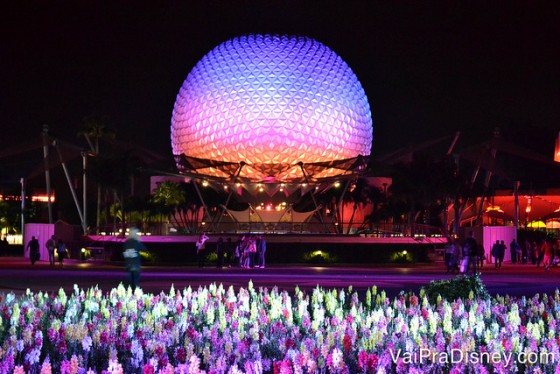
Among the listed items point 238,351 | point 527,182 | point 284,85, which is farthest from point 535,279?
point 527,182

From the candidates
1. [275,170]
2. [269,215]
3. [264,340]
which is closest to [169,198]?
[269,215]

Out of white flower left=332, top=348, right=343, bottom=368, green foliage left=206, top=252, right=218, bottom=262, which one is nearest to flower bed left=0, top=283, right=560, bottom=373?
white flower left=332, top=348, right=343, bottom=368

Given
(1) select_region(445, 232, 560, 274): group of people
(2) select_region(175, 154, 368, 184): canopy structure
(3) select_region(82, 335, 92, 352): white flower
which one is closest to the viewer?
(3) select_region(82, 335, 92, 352): white flower

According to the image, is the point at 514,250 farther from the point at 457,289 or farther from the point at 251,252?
the point at 457,289

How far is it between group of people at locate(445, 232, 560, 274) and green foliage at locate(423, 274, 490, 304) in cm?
1605

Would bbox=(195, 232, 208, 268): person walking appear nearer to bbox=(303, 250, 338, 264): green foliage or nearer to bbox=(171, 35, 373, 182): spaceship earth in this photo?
bbox=(303, 250, 338, 264): green foliage

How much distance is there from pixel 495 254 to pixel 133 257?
23.6m

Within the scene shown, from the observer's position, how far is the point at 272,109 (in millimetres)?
59812

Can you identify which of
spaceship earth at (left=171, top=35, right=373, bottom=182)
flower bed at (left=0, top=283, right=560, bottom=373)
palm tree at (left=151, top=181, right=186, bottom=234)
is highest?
spaceship earth at (left=171, top=35, right=373, bottom=182)

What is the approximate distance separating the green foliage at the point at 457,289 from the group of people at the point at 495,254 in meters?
16.1

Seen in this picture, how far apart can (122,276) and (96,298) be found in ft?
49.3

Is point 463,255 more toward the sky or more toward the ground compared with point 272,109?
more toward the ground

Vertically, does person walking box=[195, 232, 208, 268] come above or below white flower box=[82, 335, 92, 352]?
above

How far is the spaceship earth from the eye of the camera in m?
59.9
